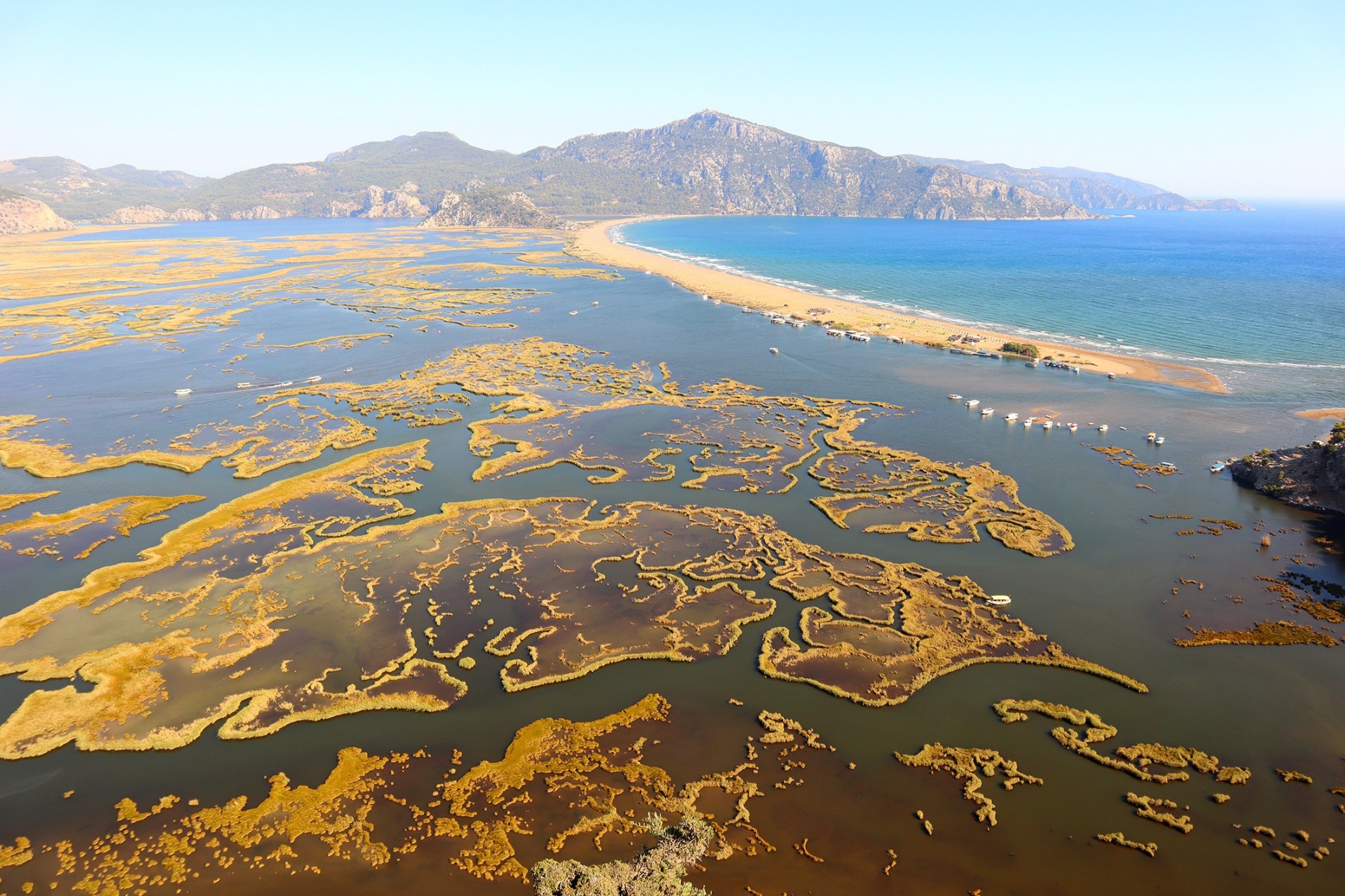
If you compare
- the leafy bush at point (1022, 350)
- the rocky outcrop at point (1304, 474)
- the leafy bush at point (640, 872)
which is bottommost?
the leafy bush at point (640, 872)

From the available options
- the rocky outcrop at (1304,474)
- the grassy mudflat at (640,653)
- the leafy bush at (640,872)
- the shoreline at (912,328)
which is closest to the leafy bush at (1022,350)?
the shoreline at (912,328)

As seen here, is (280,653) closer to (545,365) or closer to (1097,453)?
(545,365)

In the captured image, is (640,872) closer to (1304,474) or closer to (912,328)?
(1304,474)

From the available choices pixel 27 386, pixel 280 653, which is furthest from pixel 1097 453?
pixel 27 386

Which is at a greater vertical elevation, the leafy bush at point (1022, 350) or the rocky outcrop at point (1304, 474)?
the leafy bush at point (1022, 350)

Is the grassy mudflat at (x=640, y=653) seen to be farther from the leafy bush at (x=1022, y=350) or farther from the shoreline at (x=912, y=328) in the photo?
the leafy bush at (x=1022, y=350)

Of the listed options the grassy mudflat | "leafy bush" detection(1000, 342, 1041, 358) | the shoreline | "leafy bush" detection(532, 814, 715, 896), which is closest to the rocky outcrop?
the grassy mudflat

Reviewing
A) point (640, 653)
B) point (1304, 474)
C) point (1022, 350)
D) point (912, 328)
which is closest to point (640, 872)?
point (640, 653)

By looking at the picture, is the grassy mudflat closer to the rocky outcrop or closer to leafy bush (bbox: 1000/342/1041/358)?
the rocky outcrop

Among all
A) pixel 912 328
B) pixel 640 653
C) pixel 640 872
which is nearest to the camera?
pixel 640 872

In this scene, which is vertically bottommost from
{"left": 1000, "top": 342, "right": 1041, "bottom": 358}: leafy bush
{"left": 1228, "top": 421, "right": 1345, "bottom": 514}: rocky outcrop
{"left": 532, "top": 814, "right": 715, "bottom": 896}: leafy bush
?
{"left": 532, "top": 814, "right": 715, "bottom": 896}: leafy bush
